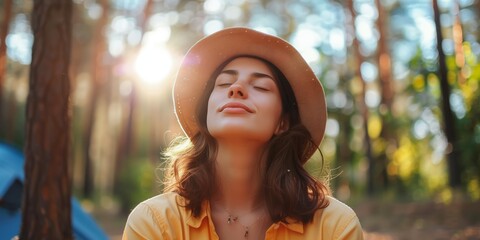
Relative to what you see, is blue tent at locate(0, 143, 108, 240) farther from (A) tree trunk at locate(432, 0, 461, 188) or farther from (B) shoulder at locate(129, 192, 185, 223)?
(A) tree trunk at locate(432, 0, 461, 188)

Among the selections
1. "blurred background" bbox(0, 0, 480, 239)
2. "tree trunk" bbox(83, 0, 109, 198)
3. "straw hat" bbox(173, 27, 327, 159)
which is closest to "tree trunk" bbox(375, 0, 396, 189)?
"blurred background" bbox(0, 0, 480, 239)

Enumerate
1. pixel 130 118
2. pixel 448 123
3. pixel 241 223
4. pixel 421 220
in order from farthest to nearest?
pixel 130 118 → pixel 448 123 → pixel 421 220 → pixel 241 223

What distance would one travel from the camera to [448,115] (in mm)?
8562

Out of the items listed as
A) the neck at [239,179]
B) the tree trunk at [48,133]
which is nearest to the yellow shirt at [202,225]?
the neck at [239,179]

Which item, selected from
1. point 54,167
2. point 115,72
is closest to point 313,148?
point 54,167

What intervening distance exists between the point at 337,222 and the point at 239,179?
39 centimetres

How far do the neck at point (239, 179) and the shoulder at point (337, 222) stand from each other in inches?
10.3

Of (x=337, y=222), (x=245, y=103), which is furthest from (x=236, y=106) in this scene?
(x=337, y=222)

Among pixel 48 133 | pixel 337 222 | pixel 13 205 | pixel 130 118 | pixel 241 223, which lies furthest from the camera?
pixel 130 118

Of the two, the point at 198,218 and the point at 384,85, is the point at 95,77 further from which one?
the point at 198,218

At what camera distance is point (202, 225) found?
2006mm

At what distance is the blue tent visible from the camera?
4359 millimetres

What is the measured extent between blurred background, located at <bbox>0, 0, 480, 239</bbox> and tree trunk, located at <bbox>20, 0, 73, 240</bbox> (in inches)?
153

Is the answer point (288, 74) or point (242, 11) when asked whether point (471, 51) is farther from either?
point (242, 11)
